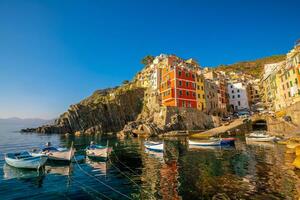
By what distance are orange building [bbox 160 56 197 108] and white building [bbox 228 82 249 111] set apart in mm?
34556

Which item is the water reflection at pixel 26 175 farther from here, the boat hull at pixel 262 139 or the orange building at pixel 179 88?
the orange building at pixel 179 88

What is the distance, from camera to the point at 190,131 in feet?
225

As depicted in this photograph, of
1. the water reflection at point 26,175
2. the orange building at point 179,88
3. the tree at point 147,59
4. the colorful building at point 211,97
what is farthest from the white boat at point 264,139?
the tree at point 147,59

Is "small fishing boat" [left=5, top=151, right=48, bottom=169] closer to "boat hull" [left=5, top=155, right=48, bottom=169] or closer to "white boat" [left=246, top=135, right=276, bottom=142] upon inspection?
"boat hull" [left=5, top=155, right=48, bottom=169]

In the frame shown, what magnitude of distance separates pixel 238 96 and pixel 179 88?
44128 mm

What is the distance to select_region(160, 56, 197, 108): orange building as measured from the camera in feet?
242

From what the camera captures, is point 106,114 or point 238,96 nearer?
point 106,114

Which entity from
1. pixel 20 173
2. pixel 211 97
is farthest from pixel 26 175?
pixel 211 97

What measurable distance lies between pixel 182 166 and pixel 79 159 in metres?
16.4

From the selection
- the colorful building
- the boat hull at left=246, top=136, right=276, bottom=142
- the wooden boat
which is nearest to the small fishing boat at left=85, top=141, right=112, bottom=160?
the wooden boat

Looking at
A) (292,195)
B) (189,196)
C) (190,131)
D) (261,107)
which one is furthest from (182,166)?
(261,107)

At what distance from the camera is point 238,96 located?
102 metres

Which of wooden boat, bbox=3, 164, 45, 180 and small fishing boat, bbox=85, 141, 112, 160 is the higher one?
small fishing boat, bbox=85, 141, 112, 160

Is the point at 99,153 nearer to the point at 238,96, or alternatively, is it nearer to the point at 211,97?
the point at 211,97
